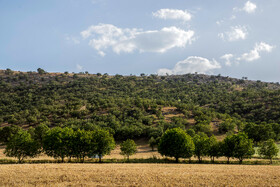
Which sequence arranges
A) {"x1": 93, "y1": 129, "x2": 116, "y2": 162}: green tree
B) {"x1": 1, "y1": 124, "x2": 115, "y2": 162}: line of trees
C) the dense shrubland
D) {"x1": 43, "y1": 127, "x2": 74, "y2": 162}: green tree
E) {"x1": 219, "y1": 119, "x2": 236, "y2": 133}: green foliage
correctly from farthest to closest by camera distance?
{"x1": 219, "y1": 119, "x2": 236, "y2": 133}: green foliage < the dense shrubland < {"x1": 93, "y1": 129, "x2": 116, "y2": 162}: green tree < {"x1": 1, "y1": 124, "x2": 115, "y2": 162}: line of trees < {"x1": 43, "y1": 127, "x2": 74, "y2": 162}: green tree

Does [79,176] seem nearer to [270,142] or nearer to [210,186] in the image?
[210,186]

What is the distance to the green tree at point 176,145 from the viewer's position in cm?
5991

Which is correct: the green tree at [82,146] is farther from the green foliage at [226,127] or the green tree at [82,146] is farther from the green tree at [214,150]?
the green foliage at [226,127]

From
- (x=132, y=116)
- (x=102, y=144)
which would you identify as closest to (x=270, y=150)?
(x=102, y=144)

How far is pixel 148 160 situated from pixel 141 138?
189 ft

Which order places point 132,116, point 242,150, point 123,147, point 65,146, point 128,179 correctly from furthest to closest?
1. point 132,116
2. point 123,147
3. point 65,146
4. point 242,150
5. point 128,179

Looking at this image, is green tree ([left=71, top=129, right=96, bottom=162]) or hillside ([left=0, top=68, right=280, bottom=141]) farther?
hillside ([left=0, top=68, right=280, bottom=141])

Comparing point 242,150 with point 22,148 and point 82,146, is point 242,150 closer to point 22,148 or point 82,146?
point 82,146

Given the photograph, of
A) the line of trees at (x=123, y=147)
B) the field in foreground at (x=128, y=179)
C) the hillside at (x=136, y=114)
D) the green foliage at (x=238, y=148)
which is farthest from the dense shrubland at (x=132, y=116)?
the field in foreground at (x=128, y=179)

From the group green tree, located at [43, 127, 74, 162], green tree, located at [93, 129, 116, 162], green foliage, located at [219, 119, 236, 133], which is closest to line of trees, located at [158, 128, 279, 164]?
green tree, located at [93, 129, 116, 162]

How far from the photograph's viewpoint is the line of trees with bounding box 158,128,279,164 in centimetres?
6025

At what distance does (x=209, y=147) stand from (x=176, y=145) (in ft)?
40.5

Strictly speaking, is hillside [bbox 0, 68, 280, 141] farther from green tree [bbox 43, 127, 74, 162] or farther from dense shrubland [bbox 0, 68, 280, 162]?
green tree [bbox 43, 127, 74, 162]

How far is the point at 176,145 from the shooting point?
6091 cm
